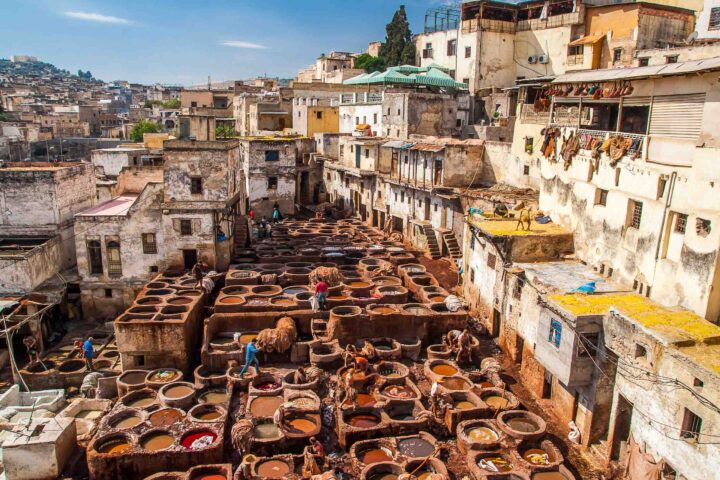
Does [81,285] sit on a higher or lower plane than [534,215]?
lower

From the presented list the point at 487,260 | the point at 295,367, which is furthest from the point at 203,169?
the point at 487,260

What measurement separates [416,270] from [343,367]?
9.62 metres

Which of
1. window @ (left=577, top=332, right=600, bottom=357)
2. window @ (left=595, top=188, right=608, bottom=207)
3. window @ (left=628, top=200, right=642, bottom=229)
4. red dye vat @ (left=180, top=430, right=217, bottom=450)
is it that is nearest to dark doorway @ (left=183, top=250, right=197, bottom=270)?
red dye vat @ (left=180, top=430, right=217, bottom=450)

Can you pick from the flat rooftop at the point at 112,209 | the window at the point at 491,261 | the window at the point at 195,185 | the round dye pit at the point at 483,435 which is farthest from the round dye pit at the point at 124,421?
the window at the point at 491,261

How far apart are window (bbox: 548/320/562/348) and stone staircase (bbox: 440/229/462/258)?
14834 mm

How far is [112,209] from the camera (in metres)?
28.4

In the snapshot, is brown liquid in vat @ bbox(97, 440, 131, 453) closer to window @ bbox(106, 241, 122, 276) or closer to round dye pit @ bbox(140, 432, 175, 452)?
round dye pit @ bbox(140, 432, 175, 452)

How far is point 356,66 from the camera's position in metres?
68.7

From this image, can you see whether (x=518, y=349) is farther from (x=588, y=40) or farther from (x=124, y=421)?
(x=588, y=40)

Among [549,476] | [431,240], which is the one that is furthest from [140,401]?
[431,240]

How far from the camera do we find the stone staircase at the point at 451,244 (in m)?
31.1

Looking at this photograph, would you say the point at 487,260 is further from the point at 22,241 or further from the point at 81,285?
the point at 22,241

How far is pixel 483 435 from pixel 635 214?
8736 millimetres

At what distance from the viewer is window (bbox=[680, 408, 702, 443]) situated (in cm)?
1216
